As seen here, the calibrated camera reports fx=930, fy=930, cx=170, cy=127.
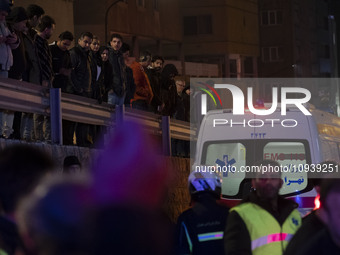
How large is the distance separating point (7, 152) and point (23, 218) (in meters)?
1.33

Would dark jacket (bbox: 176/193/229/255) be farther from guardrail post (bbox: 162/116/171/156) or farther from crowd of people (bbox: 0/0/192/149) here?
guardrail post (bbox: 162/116/171/156)

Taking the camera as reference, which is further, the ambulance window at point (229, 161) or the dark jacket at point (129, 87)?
the dark jacket at point (129, 87)

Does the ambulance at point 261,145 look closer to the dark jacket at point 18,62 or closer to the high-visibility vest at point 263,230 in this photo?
the dark jacket at point 18,62

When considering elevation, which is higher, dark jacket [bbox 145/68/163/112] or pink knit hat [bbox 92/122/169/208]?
dark jacket [bbox 145/68/163/112]

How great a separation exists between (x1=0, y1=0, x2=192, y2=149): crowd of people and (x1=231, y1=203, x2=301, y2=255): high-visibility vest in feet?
10.5

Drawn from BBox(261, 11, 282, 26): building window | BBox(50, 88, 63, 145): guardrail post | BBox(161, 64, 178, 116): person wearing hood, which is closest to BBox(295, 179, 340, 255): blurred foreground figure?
BBox(50, 88, 63, 145): guardrail post

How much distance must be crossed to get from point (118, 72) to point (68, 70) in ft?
6.21

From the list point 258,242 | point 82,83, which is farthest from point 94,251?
point 82,83

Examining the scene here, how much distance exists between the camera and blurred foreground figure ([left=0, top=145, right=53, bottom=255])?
9.97 feet

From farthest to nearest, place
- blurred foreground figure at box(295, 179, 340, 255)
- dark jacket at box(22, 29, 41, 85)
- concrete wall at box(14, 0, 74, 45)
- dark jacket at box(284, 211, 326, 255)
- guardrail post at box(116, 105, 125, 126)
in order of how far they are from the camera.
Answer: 1. concrete wall at box(14, 0, 74, 45)
2. guardrail post at box(116, 105, 125, 126)
3. dark jacket at box(22, 29, 41, 85)
4. dark jacket at box(284, 211, 326, 255)
5. blurred foreground figure at box(295, 179, 340, 255)

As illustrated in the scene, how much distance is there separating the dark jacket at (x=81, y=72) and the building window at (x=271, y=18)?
7554 cm

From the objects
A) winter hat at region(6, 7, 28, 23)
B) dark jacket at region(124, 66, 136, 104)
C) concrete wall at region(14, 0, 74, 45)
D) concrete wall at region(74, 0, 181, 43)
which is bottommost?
dark jacket at region(124, 66, 136, 104)

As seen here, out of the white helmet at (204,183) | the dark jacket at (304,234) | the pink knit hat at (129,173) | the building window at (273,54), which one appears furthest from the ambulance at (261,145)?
the building window at (273,54)

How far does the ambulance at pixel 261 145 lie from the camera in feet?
40.6
